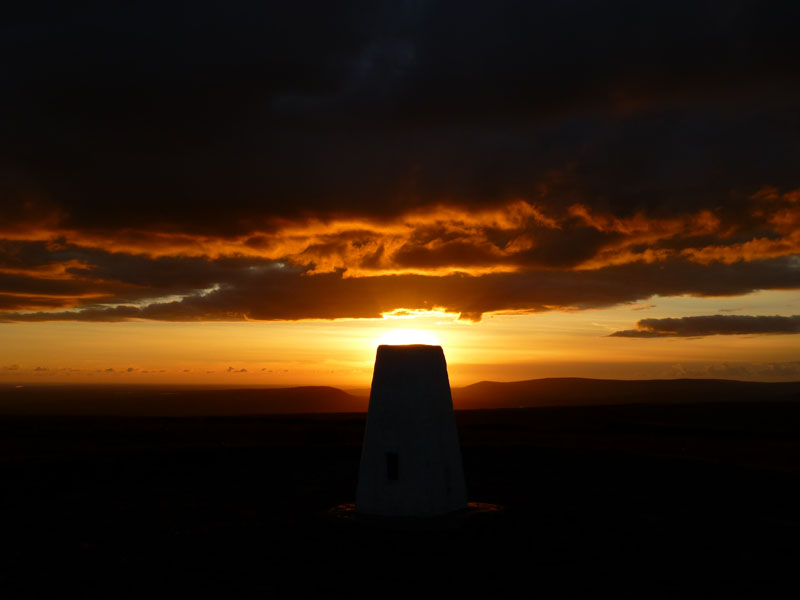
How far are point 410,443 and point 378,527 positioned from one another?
1671 mm

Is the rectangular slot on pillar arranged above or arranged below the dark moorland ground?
above

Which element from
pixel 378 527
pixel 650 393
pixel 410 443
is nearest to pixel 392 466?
pixel 410 443

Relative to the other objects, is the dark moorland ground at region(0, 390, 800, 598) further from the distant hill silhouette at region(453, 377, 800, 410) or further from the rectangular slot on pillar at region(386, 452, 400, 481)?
the distant hill silhouette at region(453, 377, 800, 410)

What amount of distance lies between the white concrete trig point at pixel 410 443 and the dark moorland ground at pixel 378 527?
65 cm

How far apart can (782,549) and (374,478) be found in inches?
295

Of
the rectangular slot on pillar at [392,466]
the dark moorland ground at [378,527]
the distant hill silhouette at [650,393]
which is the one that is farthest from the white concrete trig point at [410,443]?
the distant hill silhouette at [650,393]

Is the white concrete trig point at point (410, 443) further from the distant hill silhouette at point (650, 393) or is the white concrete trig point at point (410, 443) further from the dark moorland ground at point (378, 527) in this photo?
the distant hill silhouette at point (650, 393)

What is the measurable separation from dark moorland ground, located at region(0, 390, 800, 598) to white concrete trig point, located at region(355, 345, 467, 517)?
2.13 ft

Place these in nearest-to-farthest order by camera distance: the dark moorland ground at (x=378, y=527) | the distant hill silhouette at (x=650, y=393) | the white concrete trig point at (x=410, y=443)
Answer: the dark moorland ground at (x=378, y=527) < the white concrete trig point at (x=410, y=443) < the distant hill silhouette at (x=650, y=393)

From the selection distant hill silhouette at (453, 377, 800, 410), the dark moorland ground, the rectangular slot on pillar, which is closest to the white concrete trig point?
the rectangular slot on pillar

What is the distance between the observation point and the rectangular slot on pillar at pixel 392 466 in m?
13.5

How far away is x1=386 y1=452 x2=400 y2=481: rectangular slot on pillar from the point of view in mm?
13469

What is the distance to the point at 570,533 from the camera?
1325 centimetres

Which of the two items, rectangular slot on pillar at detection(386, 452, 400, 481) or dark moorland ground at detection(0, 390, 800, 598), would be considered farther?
rectangular slot on pillar at detection(386, 452, 400, 481)
